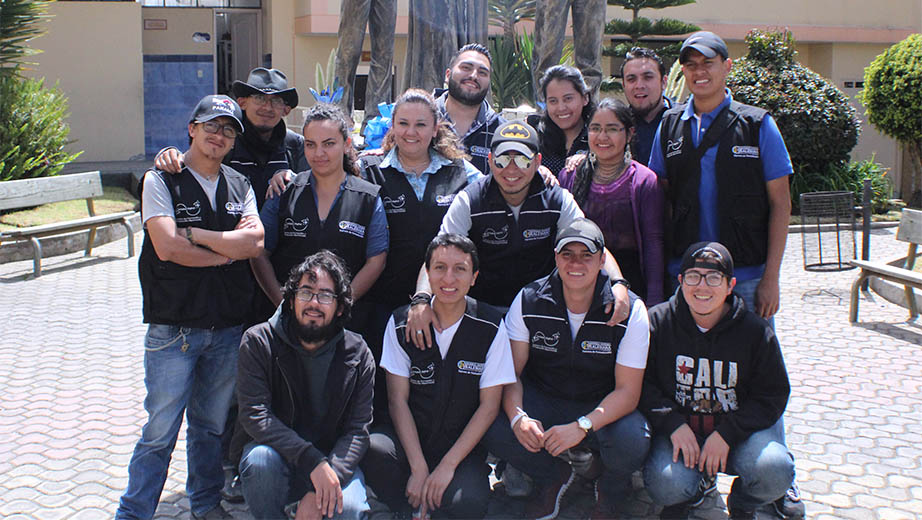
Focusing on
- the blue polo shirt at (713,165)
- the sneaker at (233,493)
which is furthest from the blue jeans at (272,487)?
the blue polo shirt at (713,165)

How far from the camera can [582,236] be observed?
11.9 ft

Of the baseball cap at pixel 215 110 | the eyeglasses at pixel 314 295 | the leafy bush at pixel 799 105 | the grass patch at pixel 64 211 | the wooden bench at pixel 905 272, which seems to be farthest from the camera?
the leafy bush at pixel 799 105

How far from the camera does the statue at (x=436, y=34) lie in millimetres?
6973

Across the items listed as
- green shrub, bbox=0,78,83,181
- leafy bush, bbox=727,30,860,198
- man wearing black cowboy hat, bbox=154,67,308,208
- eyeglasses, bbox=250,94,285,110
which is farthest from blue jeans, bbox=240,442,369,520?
leafy bush, bbox=727,30,860,198

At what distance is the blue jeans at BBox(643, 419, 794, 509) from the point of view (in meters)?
3.53

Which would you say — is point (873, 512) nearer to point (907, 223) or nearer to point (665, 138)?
point (665, 138)

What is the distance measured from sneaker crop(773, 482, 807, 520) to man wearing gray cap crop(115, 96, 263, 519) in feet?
8.08

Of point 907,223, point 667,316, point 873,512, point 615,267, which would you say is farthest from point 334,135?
point 907,223

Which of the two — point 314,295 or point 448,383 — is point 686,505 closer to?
point 448,383

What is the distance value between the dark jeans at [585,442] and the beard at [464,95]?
5.73 ft

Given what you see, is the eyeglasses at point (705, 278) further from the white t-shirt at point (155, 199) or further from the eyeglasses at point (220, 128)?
the white t-shirt at point (155, 199)

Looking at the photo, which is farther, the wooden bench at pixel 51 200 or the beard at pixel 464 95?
the wooden bench at pixel 51 200

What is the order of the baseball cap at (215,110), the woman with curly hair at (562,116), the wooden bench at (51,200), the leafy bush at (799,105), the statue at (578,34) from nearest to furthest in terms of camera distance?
the baseball cap at (215,110), the woman with curly hair at (562,116), the statue at (578,34), the wooden bench at (51,200), the leafy bush at (799,105)

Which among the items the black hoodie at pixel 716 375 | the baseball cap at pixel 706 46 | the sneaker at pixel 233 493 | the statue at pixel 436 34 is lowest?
the sneaker at pixel 233 493
